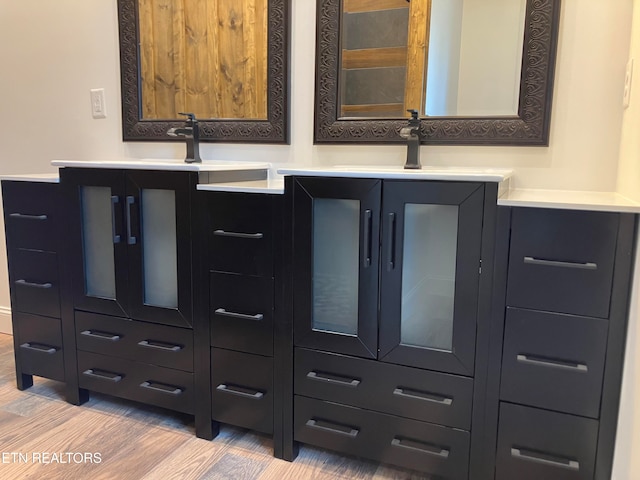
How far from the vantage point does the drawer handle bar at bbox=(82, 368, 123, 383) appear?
6.56 ft

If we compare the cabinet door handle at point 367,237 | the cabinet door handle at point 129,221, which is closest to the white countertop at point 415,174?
the cabinet door handle at point 367,237

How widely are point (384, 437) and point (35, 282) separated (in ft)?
5.01

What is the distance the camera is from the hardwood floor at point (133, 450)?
166 cm

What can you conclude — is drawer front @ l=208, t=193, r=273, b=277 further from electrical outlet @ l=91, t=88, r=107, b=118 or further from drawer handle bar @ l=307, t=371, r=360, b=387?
electrical outlet @ l=91, t=88, r=107, b=118

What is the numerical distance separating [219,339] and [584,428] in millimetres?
1152

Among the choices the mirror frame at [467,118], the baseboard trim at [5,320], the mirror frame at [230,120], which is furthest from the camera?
the baseboard trim at [5,320]

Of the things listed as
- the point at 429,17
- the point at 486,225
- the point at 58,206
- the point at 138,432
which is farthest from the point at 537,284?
the point at 58,206

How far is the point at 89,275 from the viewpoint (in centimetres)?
200

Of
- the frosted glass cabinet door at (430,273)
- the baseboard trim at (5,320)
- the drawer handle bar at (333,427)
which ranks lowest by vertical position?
the baseboard trim at (5,320)

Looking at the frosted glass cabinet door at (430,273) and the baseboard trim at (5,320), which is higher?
the frosted glass cabinet door at (430,273)

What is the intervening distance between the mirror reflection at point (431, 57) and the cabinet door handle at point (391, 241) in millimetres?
541

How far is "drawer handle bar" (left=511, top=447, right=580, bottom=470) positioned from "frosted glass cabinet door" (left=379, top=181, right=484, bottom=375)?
10.3 inches

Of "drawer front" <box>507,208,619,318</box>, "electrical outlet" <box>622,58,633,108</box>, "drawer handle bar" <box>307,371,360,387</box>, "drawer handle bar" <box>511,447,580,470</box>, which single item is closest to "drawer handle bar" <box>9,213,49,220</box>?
"drawer handle bar" <box>307,371,360,387</box>

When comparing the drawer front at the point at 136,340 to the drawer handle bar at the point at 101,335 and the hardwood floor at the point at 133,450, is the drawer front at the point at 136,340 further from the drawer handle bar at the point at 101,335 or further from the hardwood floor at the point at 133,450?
the hardwood floor at the point at 133,450
